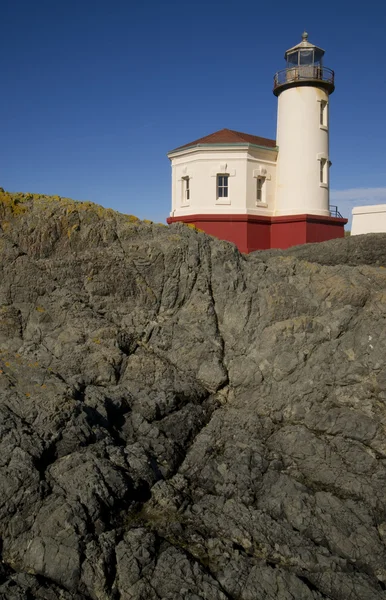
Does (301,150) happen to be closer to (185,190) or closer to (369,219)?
(369,219)

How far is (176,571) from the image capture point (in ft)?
19.3

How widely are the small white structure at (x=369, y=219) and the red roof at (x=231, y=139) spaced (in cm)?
495

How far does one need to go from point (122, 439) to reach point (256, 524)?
7.63 ft

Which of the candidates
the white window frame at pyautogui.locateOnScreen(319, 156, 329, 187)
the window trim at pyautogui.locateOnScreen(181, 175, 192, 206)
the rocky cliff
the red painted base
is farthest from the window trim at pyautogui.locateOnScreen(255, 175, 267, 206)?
the rocky cliff

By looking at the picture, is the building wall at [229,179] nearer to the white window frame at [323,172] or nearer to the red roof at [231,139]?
the red roof at [231,139]

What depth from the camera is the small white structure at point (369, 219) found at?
2145 centimetres

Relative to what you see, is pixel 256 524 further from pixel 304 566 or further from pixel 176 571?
pixel 176 571

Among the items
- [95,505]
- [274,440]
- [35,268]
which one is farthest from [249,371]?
[35,268]

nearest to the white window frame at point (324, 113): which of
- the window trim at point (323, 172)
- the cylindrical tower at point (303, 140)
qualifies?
the cylindrical tower at point (303, 140)

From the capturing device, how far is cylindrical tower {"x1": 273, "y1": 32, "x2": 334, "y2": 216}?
2255cm

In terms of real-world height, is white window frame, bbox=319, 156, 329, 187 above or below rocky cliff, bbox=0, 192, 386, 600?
above

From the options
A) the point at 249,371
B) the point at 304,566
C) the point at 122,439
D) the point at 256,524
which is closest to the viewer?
the point at 304,566

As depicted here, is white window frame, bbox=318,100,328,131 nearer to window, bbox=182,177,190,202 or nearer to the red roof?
the red roof

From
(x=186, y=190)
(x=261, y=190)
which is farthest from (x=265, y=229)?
(x=186, y=190)
